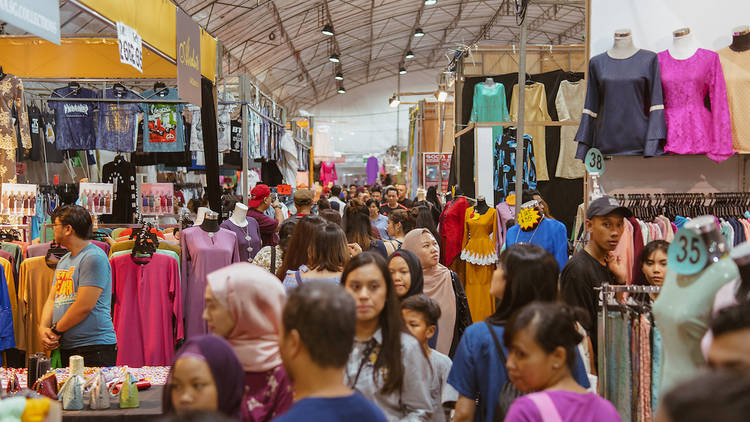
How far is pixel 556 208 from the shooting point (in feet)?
28.2

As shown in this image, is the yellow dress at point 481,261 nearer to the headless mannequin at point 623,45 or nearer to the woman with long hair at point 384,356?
the headless mannequin at point 623,45

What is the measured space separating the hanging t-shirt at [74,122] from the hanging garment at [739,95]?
648 cm

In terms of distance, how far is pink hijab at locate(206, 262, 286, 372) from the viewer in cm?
179

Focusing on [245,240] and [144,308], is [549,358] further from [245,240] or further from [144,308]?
[245,240]

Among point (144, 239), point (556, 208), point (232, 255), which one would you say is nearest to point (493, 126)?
point (556, 208)

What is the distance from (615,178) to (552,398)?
3156 mm

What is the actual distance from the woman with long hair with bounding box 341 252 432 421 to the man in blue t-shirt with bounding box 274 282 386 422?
1.83 feet

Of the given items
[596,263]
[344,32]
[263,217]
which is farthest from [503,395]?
[344,32]

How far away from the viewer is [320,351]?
1.57 m

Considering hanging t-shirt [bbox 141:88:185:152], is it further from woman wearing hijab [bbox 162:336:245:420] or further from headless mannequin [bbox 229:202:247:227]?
woman wearing hijab [bbox 162:336:245:420]

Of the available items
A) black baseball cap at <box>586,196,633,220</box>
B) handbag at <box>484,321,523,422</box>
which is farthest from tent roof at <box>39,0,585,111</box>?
handbag at <box>484,321,523,422</box>

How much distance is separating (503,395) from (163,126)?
20.2ft

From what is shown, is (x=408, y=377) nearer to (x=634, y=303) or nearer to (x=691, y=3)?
(x=634, y=303)

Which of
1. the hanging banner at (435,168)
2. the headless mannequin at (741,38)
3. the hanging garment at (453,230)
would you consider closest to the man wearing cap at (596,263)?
the headless mannequin at (741,38)
